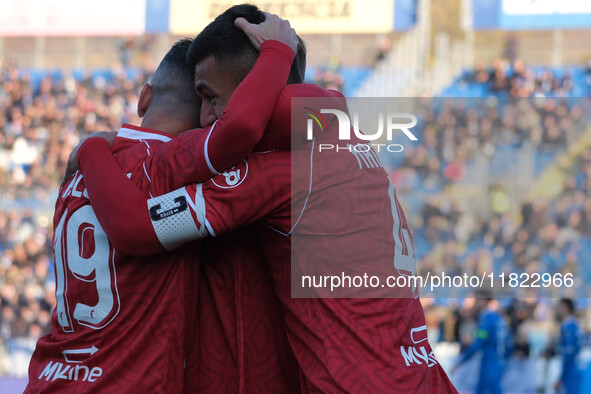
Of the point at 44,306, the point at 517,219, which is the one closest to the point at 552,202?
the point at 517,219

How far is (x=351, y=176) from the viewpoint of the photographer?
2.41 m

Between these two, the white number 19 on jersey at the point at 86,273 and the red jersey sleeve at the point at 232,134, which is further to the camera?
the white number 19 on jersey at the point at 86,273

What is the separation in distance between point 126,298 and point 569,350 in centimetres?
832

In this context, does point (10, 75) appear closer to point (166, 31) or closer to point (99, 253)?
point (166, 31)

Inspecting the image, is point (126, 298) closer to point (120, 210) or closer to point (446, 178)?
point (120, 210)

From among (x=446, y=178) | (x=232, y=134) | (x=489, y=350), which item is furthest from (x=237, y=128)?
(x=446, y=178)

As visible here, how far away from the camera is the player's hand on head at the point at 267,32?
2.45 m

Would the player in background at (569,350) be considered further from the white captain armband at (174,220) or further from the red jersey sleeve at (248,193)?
→ the white captain armband at (174,220)

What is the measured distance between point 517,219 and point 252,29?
11.8 m

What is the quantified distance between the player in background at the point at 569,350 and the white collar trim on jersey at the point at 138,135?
782 centimetres

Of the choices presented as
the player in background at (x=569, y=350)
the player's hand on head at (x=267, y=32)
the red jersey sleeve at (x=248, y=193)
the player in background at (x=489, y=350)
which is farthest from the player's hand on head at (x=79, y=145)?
the player in background at (x=569, y=350)

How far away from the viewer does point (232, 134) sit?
222 cm

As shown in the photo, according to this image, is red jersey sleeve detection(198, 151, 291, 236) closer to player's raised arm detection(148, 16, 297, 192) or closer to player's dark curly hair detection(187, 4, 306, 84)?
player's raised arm detection(148, 16, 297, 192)

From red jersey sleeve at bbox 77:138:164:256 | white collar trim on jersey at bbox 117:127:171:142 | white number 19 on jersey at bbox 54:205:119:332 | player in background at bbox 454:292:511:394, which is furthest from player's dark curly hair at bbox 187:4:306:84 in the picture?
player in background at bbox 454:292:511:394
